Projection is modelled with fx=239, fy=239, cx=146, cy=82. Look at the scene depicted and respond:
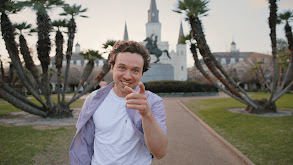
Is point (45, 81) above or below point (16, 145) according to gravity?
above

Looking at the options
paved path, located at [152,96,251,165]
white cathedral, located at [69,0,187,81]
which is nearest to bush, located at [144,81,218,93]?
paved path, located at [152,96,251,165]

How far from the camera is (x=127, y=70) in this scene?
2008 millimetres

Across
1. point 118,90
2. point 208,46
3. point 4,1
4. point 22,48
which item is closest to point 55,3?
point 4,1

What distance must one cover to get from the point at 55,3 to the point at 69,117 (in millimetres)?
5205

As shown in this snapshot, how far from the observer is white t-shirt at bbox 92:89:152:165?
6.61 feet

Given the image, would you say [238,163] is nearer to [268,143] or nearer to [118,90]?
[268,143]

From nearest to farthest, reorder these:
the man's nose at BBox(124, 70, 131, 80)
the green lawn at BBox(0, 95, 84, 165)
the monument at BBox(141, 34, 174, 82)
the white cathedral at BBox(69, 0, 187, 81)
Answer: the man's nose at BBox(124, 70, 131, 80)
the green lawn at BBox(0, 95, 84, 165)
the monument at BBox(141, 34, 174, 82)
the white cathedral at BBox(69, 0, 187, 81)

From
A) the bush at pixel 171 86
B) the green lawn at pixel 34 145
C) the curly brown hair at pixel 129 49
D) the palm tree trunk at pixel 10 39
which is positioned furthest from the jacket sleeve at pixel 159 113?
the bush at pixel 171 86

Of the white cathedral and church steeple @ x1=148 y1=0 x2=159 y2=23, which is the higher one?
church steeple @ x1=148 y1=0 x2=159 y2=23

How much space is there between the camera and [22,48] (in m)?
10.3

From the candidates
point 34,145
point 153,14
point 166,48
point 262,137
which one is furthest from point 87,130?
point 166,48

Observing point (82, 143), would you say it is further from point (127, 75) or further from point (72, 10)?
point (72, 10)

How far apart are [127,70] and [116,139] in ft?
1.93

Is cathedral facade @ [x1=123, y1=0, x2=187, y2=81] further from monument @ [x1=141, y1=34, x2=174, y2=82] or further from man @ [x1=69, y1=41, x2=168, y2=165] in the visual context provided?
man @ [x1=69, y1=41, x2=168, y2=165]
